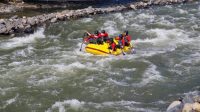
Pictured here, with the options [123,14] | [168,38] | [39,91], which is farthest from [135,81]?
[123,14]

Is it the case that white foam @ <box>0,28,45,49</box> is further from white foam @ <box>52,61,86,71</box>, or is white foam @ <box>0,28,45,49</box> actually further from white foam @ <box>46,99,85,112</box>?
white foam @ <box>46,99,85,112</box>

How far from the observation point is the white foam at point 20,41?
19.4m

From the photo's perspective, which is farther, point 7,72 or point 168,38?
point 168,38

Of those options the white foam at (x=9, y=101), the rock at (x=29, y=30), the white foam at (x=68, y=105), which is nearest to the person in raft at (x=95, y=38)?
the rock at (x=29, y=30)

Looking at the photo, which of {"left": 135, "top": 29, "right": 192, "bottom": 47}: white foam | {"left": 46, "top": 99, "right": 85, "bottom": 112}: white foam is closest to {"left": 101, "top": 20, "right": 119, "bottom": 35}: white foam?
{"left": 135, "top": 29, "right": 192, "bottom": 47}: white foam

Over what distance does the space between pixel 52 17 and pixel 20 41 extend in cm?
426

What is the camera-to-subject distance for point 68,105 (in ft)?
43.4

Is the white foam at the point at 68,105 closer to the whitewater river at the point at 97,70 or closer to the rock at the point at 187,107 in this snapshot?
the whitewater river at the point at 97,70

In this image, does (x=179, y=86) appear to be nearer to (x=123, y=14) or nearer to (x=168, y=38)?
(x=168, y=38)

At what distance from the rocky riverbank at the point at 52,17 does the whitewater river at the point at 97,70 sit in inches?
29.5

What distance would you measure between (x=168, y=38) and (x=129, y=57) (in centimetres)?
399

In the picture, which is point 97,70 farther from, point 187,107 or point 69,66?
point 187,107

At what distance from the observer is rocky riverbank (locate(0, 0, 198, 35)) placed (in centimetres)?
2161

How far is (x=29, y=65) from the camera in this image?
16797 millimetres
